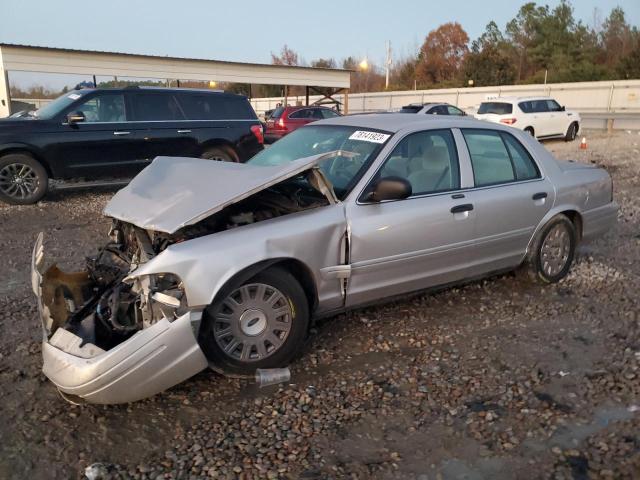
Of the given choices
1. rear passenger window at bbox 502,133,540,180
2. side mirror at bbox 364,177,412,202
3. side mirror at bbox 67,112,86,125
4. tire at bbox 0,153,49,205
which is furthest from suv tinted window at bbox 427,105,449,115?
side mirror at bbox 364,177,412,202

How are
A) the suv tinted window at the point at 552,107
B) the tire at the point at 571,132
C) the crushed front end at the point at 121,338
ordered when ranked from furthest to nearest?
the tire at the point at 571,132 → the suv tinted window at the point at 552,107 → the crushed front end at the point at 121,338

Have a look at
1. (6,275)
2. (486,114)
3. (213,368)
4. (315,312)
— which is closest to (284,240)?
(315,312)

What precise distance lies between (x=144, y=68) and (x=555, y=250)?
19407 millimetres

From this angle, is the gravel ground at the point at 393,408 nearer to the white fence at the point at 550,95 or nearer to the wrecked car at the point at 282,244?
the wrecked car at the point at 282,244

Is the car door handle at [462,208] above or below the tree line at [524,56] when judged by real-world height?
below

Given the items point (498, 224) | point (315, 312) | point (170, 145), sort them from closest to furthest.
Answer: point (315, 312) < point (498, 224) < point (170, 145)

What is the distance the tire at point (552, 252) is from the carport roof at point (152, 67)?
61.0 ft

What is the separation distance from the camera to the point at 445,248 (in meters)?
4.23

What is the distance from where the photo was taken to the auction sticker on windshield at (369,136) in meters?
4.14

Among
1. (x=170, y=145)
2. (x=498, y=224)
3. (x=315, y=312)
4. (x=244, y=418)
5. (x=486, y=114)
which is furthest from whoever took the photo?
(x=486, y=114)

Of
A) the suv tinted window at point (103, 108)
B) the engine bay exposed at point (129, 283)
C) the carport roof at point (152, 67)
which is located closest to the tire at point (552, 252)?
the engine bay exposed at point (129, 283)

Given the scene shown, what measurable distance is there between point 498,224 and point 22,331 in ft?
12.8

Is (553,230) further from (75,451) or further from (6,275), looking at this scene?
(6,275)

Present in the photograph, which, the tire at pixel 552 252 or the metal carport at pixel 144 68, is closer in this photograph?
the tire at pixel 552 252
